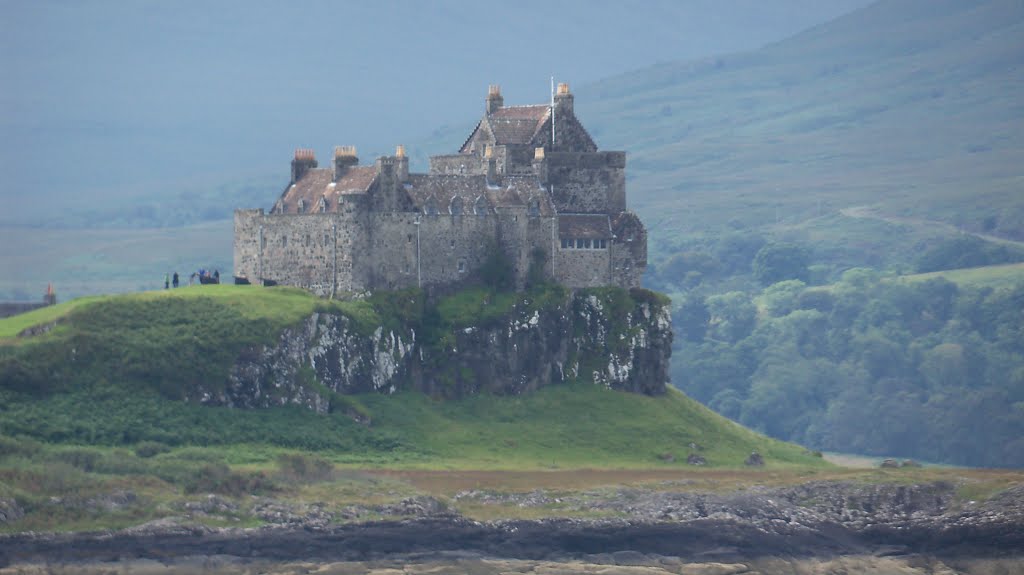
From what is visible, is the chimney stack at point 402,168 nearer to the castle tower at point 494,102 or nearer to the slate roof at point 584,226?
the slate roof at point 584,226

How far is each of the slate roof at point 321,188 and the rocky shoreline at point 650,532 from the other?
17.7 metres

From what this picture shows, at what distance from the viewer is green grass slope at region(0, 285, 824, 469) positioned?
91250mm

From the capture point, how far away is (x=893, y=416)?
169 meters

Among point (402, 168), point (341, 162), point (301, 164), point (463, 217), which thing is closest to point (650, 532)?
point (463, 217)

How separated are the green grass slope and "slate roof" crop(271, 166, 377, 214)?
4597 mm

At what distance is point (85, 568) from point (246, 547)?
581 cm

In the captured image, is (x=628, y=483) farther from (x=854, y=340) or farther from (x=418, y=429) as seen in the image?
(x=854, y=340)

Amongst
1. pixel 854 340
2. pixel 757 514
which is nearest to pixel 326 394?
pixel 757 514

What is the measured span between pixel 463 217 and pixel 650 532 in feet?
65.7

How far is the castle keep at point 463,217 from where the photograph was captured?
103 m

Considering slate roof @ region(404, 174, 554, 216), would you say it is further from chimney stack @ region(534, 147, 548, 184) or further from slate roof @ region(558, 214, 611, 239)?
slate roof @ region(558, 214, 611, 239)

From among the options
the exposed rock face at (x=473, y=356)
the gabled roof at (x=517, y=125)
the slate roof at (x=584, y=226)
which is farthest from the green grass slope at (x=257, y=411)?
the gabled roof at (x=517, y=125)

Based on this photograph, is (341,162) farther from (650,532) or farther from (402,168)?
(650,532)

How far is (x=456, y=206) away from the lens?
105 m
